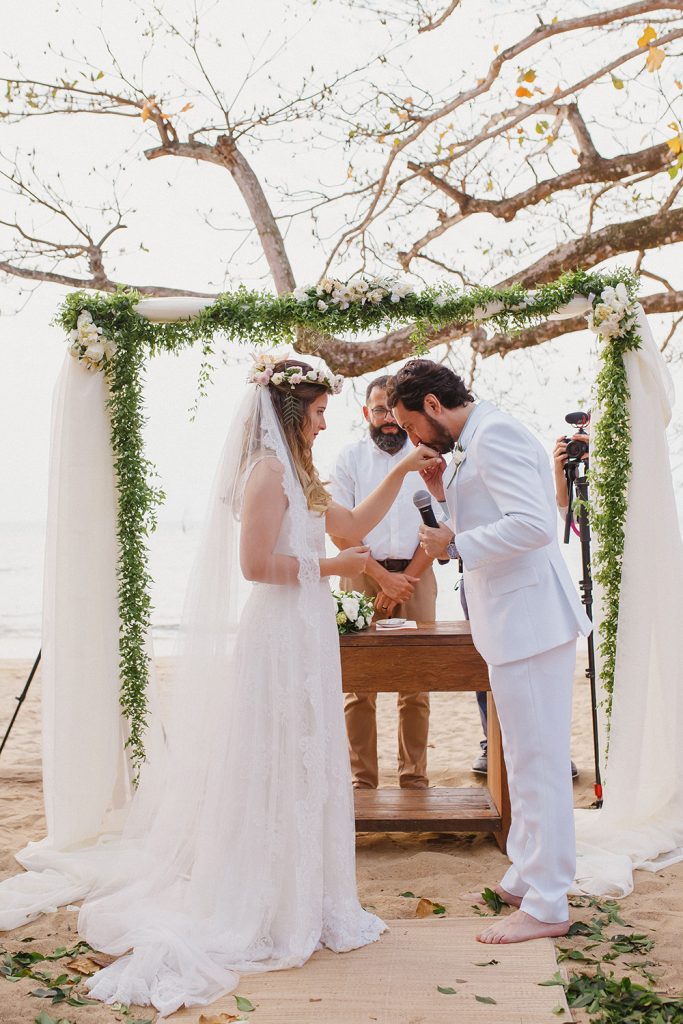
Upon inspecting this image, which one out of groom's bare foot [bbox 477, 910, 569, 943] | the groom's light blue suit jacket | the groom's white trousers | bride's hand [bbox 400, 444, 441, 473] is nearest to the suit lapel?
the groom's light blue suit jacket

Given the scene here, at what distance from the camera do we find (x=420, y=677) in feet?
15.3

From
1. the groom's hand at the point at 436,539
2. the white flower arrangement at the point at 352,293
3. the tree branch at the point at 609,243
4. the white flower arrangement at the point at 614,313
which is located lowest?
the groom's hand at the point at 436,539

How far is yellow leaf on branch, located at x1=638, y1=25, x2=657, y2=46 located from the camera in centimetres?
562

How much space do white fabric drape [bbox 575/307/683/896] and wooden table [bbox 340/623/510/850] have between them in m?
0.52

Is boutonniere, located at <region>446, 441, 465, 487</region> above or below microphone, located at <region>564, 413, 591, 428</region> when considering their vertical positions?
below

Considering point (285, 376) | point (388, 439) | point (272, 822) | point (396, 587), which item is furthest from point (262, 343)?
point (272, 822)

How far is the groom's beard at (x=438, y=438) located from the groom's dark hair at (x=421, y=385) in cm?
7

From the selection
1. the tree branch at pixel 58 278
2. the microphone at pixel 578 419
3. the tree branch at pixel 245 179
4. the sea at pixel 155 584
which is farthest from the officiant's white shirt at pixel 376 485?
the sea at pixel 155 584

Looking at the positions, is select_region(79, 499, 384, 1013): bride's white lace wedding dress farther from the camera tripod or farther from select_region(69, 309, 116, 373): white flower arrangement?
the camera tripod

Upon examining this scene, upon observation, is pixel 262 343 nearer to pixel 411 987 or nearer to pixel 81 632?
pixel 81 632

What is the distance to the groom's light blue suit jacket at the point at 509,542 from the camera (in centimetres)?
319

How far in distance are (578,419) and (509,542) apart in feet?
7.81

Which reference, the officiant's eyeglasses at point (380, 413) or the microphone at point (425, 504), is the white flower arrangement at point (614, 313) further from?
the microphone at point (425, 504)

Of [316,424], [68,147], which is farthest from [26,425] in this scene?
[316,424]
